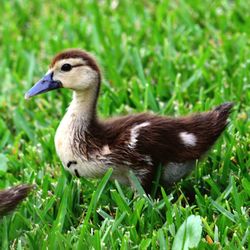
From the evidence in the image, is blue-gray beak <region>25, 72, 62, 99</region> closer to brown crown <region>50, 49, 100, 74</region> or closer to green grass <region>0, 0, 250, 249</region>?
brown crown <region>50, 49, 100, 74</region>

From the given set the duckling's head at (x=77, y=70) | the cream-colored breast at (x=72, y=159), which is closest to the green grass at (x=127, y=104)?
the cream-colored breast at (x=72, y=159)

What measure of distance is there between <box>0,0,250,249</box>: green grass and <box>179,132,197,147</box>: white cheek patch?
0.20m

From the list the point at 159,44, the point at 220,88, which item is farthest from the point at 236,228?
the point at 159,44

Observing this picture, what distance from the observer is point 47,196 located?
4148 millimetres

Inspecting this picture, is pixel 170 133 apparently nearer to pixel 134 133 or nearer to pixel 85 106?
pixel 134 133

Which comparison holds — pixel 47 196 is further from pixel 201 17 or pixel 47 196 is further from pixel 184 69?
pixel 201 17

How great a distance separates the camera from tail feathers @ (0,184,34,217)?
11.9 feet

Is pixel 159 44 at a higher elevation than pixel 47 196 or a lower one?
higher

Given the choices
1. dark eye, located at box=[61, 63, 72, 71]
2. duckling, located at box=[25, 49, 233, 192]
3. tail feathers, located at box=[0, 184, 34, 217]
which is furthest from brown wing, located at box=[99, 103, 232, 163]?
tail feathers, located at box=[0, 184, 34, 217]

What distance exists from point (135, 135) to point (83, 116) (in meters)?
0.37

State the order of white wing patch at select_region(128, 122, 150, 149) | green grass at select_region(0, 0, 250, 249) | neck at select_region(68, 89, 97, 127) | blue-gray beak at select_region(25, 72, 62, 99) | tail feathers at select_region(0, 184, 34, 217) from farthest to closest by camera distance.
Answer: blue-gray beak at select_region(25, 72, 62, 99) < neck at select_region(68, 89, 97, 127) < white wing patch at select_region(128, 122, 150, 149) < green grass at select_region(0, 0, 250, 249) < tail feathers at select_region(0, 184, 34, 217)

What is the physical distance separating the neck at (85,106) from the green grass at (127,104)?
34 centimetres

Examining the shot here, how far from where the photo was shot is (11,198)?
3.65 m

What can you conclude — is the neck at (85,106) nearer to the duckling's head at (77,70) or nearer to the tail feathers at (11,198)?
the duckling's head at (77,70)
